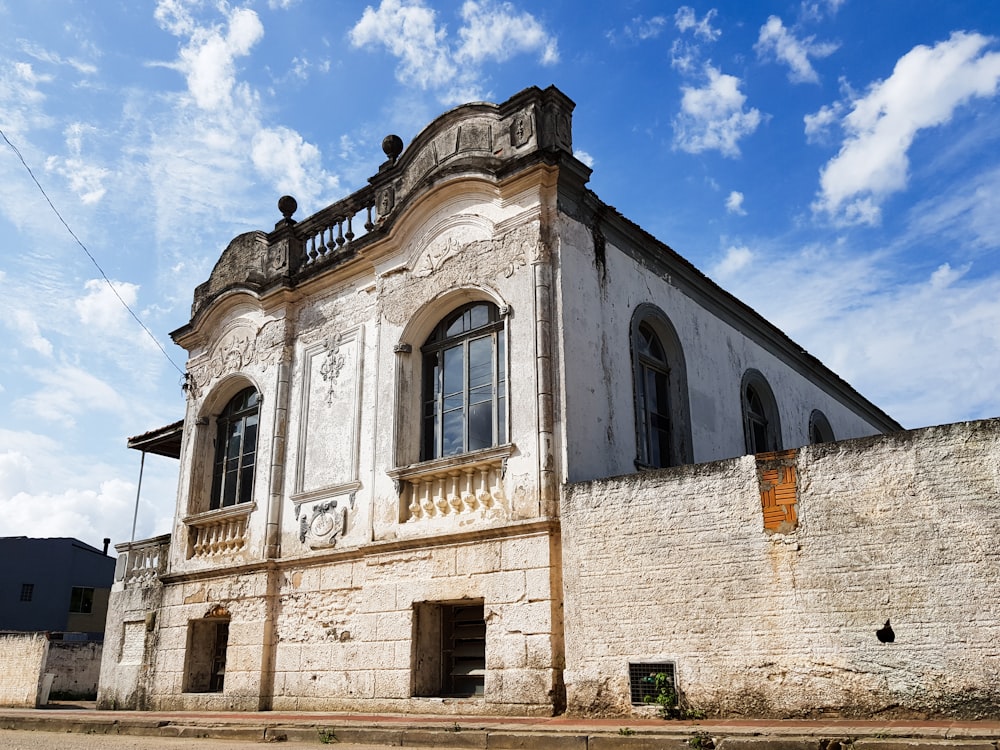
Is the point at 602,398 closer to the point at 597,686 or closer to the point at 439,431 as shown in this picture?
the point at 439,431

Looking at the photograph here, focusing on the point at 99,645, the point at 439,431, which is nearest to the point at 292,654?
the point at 439,431

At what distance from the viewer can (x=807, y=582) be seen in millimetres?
7043

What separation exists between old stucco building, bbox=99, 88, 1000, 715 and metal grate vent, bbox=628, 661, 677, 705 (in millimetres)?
25

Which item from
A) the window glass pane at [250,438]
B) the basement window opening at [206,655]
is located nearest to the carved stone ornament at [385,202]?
the window glass pane at [250,438]

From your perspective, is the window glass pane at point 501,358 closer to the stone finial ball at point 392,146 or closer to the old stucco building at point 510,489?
the old stucco building at point 510,489

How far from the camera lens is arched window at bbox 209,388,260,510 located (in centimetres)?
1295

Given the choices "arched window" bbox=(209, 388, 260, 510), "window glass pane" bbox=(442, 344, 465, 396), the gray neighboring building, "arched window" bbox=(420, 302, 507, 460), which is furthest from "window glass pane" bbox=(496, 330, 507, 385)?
the gray neighboring building

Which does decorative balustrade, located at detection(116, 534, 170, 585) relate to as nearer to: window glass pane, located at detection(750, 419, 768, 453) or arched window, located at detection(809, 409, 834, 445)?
window glass pane, located at detection(750, 419, 768, 453)

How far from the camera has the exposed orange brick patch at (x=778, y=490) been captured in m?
7.24

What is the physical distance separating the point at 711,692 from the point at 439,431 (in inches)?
175

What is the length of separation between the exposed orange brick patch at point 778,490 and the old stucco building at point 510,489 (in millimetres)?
20

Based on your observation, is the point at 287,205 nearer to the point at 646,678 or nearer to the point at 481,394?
the point at 481,394

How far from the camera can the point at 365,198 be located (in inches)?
480

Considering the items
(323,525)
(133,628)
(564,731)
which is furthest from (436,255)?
(133,628)
